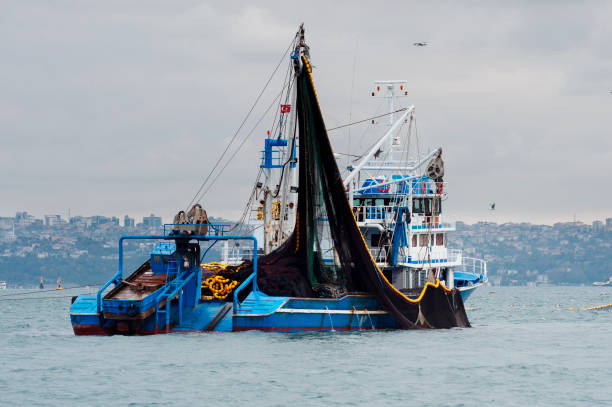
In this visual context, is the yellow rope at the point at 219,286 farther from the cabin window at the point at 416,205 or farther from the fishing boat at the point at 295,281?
the cabin window at the point at 416,205

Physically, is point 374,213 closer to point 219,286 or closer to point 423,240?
point 423,240

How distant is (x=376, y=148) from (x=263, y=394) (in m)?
21.4

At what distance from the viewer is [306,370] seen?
34562 millimetres

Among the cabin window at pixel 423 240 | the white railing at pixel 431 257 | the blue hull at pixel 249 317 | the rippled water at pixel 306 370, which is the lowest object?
the rippled water at pixel 306 370

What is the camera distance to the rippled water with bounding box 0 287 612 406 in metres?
30.7

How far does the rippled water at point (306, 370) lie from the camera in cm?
3067

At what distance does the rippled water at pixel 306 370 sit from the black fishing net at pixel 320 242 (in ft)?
7.18

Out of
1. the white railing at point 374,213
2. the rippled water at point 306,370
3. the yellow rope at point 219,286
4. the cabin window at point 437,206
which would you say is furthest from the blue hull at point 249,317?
the cabin window at point 437,206

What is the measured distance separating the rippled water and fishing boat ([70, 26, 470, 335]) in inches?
34.8

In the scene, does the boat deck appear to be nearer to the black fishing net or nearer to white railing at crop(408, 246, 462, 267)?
the black fishing net

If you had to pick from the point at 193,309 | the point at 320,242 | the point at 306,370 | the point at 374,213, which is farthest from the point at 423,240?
the point at 306,370

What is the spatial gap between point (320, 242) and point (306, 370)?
1047cm

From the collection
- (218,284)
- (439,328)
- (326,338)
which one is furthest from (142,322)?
(439,328)

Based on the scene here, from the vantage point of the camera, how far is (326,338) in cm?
4103
